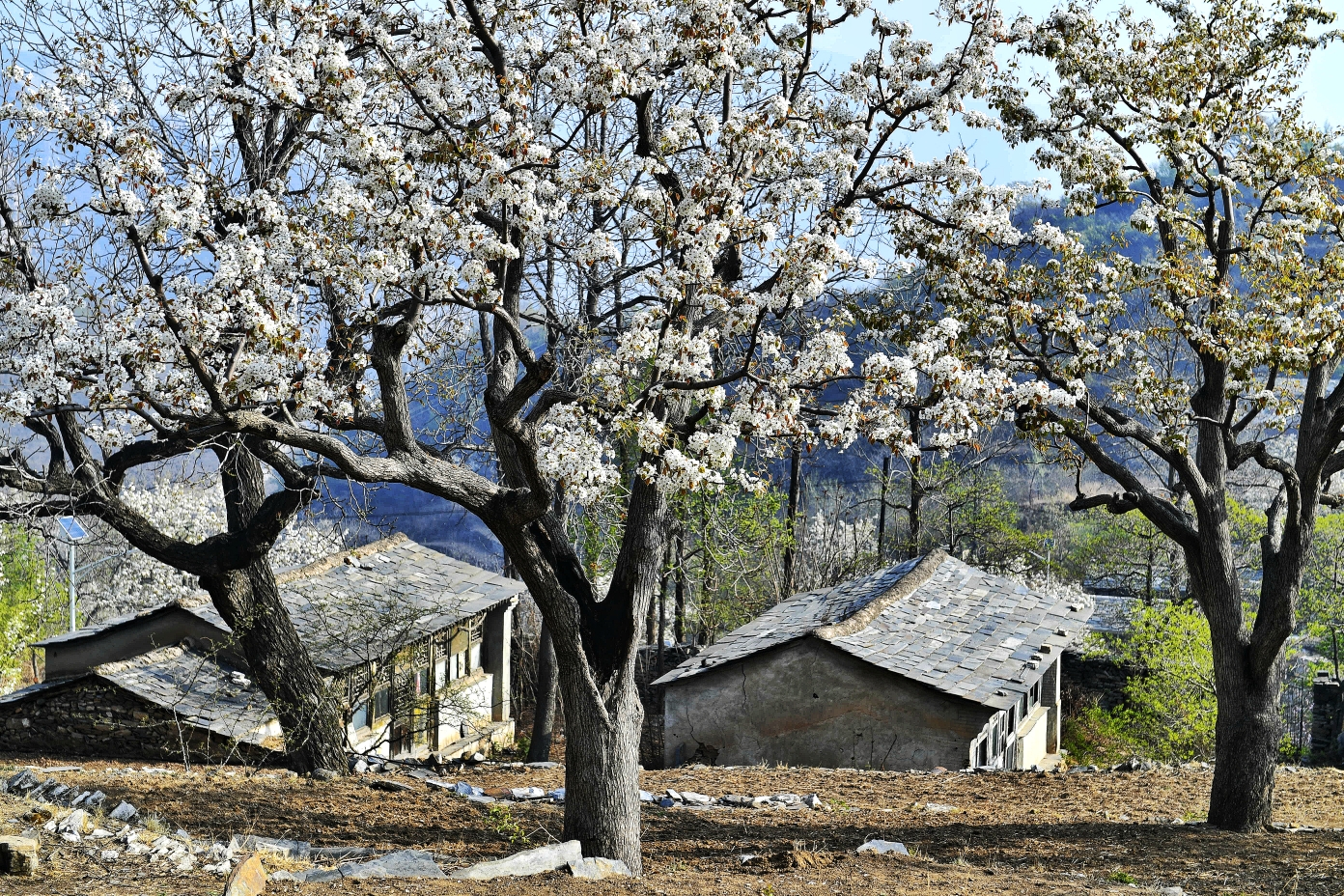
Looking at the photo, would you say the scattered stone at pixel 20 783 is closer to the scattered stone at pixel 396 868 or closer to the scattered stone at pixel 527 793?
the scattered stone at pixel 396 868

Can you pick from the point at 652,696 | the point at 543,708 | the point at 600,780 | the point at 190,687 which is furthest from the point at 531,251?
the point at 652,696

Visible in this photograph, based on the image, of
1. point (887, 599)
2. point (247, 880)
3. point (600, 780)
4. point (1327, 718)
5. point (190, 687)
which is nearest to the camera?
point (247, 880)

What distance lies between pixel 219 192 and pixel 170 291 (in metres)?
0.95

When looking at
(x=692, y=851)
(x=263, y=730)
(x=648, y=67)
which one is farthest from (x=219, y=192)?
(x=263, y=730)

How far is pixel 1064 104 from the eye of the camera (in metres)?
10.6

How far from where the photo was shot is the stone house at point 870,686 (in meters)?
17.0

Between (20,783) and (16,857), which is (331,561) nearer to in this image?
(20,783)

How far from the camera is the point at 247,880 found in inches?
225

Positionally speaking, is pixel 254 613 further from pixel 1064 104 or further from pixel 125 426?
pixel 1064 104

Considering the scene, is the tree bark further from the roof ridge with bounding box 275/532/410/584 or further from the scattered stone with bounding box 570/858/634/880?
the roof ridge with bounding box 275/532/410/584

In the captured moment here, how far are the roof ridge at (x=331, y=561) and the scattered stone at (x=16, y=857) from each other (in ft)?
41.5

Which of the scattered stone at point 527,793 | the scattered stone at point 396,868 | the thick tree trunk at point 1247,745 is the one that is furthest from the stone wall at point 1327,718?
the scattered stone at point 396,868

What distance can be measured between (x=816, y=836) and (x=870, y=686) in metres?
7.77

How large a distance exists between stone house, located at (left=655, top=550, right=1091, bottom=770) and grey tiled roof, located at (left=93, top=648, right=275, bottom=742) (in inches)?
262
